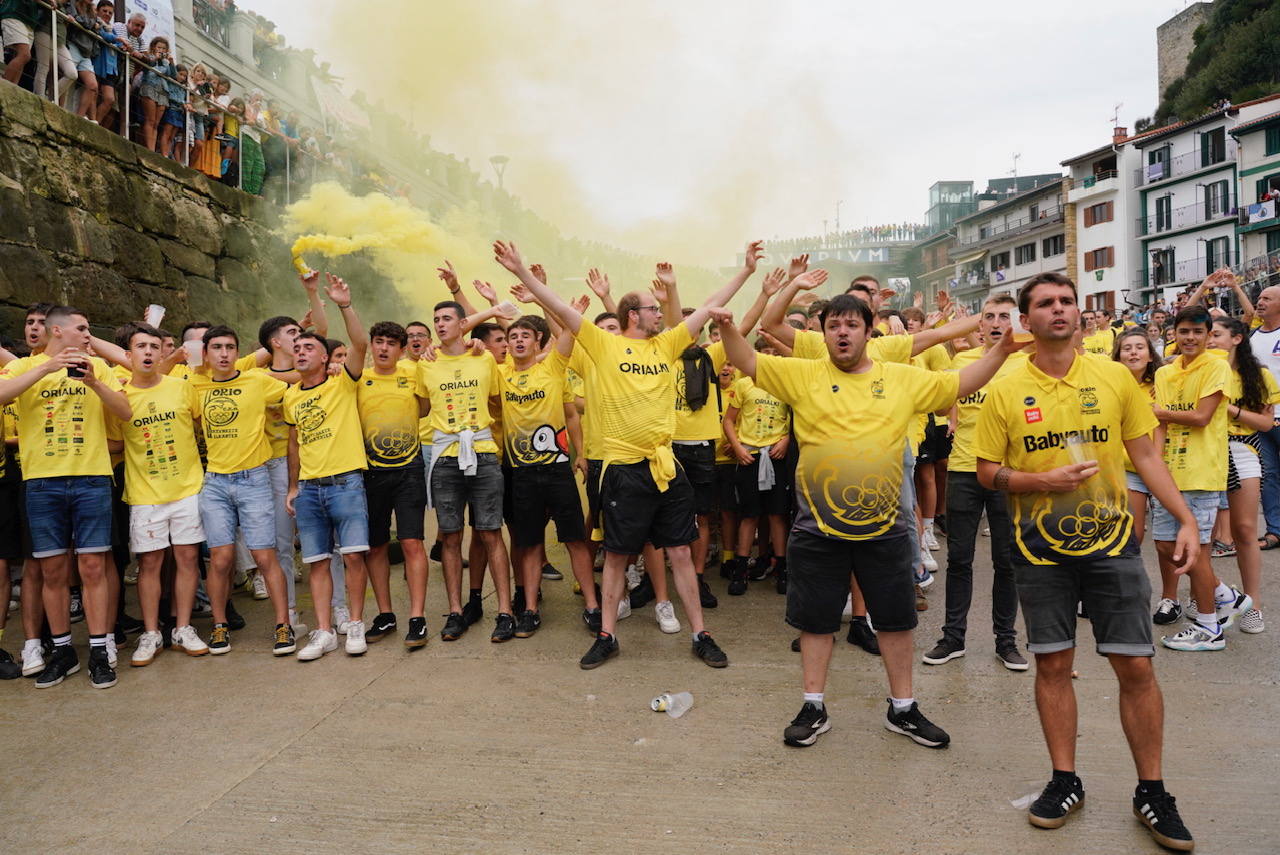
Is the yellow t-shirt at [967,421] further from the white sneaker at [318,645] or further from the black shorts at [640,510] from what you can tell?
the white sneaker at [318,645]

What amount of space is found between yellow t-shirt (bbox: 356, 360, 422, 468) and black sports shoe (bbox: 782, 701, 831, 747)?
3.06m

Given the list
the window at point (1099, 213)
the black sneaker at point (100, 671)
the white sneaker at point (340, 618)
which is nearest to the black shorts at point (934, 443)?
the white sneaker at point (340, 618)

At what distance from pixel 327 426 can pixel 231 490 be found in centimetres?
79

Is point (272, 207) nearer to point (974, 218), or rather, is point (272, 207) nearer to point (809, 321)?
point (809, 321)

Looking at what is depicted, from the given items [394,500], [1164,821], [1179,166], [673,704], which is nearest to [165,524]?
[394,500]

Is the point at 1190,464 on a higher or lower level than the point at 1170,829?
higher

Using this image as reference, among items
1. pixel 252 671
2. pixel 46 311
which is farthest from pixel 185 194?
pixel 252 671

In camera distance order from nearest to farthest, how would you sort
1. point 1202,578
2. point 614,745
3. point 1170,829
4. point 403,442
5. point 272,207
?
point 1170,829
point 614,745
point 1202,578
point 403,442
point 272,207

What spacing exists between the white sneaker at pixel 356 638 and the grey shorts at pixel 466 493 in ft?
2.58

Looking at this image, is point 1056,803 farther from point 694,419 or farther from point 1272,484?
point 1272,484

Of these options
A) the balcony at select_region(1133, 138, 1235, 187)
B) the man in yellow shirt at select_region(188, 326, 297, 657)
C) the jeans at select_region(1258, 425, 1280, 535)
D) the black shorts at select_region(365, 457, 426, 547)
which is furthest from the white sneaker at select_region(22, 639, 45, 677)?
the balcony at select_region(1133, 138, 1235, 187)

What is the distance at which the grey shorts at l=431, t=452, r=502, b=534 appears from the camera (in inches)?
207

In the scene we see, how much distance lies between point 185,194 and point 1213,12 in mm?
53860

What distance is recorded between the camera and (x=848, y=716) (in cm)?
386
